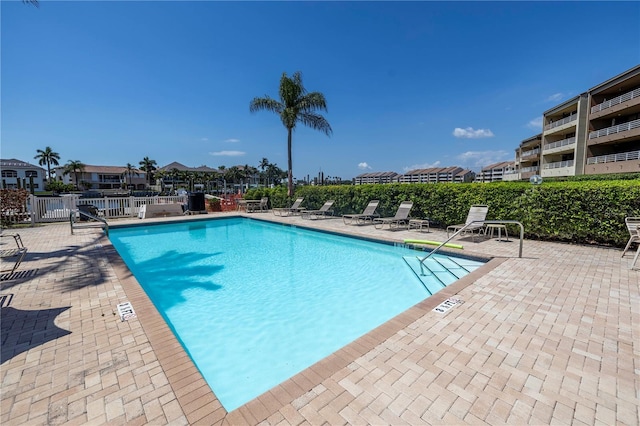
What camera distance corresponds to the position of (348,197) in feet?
47.2

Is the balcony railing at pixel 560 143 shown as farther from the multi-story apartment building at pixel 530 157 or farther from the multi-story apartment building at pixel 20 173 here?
the multi-story apartment building at pixel 20 173

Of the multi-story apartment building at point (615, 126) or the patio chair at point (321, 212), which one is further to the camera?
the multi-story apartment building at point (615, 126)

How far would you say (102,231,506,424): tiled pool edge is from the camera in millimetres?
1965

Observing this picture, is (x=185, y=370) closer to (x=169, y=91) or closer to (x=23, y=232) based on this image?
(x=23, y=232)

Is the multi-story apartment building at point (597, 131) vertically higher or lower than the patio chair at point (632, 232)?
higher

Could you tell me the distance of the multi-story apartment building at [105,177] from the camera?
67.4 metres

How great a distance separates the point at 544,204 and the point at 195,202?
1696cm

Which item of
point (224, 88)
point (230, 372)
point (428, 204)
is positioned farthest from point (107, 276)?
point (224, 88)

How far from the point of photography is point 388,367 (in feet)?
8.07

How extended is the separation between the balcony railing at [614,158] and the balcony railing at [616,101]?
4.29 metres

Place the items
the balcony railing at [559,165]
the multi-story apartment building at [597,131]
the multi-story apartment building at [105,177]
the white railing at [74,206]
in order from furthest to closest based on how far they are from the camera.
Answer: the multi-story apartment building at [105,177]
the balcony railing at [559,165]
the multi-story apartment building at [597,131]
the white railing at [74,206]

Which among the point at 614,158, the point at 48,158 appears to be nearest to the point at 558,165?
the point at 614,158

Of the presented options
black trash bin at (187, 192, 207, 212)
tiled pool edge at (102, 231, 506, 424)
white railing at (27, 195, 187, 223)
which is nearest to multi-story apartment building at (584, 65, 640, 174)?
tiled pool edge at (102, 231, 506, 424)

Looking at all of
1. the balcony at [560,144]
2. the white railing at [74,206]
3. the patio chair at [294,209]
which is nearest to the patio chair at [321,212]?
the patio chair at [294,209]
